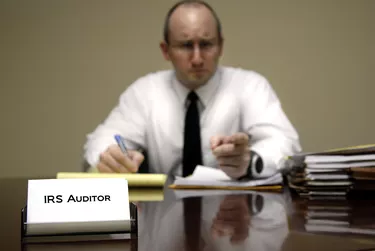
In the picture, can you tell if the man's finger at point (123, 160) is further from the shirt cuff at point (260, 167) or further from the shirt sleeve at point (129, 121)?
the shirt sleeve at point (129, 121)

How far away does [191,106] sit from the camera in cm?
233

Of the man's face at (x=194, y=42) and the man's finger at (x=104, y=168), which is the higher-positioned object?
the man's face at (x=194, y=42)

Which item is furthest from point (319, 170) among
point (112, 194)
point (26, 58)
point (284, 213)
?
point (26, 58)

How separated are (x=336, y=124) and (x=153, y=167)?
1308 mm

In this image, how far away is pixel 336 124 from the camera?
2.99 metres

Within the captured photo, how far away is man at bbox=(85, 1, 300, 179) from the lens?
2.19 meters

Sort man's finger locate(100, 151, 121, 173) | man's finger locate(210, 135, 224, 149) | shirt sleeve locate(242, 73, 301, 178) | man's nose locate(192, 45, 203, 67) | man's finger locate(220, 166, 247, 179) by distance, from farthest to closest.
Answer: man's nose locate(192, 45, 203, 67)
shirt sleeve locate(242, 73, 301, 178)
man's finger locate(100, 151, 121, 173)
man's finger locate(220, 166, 247, 179)
man's finger locate(210, 135, 224, 149)

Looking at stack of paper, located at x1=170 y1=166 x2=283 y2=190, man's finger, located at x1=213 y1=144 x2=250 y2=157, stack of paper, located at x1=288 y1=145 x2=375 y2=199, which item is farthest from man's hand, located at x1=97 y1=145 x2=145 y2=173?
stack of paper, located at x1=288 y1=145 x2=375 y2=199

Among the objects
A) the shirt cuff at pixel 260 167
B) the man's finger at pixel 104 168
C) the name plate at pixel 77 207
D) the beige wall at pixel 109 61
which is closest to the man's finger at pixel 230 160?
the shirt cuff at pixel 260 167

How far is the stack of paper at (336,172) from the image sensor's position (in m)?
0.95

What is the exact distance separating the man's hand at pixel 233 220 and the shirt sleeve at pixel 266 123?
72 cm

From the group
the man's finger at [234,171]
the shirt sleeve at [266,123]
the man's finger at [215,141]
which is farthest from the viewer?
the shirt sleeve at [266,123]

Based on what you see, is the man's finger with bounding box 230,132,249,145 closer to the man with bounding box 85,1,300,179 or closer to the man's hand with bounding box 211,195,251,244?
the man's hand with bounding box 211,195,251,244

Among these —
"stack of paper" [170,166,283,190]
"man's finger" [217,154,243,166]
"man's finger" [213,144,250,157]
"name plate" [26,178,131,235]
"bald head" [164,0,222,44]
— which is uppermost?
"bald head" [164,0,222,44]
